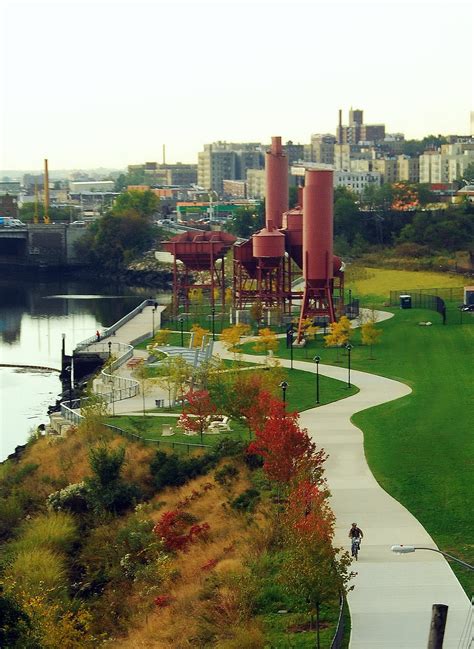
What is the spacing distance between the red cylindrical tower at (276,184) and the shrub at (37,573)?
229 ft

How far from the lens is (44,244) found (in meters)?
174

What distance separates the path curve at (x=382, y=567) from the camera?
3156cm

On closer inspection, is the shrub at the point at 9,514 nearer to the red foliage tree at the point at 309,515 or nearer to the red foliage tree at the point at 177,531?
the red foliage tree at the point at 177,531

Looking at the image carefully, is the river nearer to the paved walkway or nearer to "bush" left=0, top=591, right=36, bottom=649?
the paved walkway

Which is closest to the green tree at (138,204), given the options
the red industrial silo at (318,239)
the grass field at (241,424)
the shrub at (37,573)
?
the red industrial silo at (318,239)

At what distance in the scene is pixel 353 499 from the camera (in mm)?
43531

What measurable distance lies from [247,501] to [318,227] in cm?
4458

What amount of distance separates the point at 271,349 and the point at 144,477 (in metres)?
27.1

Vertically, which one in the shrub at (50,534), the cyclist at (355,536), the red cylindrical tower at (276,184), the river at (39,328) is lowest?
the river at (39,328)

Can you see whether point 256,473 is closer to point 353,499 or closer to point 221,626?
point 353,499

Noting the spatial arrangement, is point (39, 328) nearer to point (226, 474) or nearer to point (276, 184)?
point (276, 184)

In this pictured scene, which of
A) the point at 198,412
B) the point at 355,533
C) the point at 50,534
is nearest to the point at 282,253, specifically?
the point at 198,412

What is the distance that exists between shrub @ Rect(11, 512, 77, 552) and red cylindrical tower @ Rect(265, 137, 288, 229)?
6528 cm

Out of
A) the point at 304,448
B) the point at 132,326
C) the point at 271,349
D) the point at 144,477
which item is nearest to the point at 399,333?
the point at 271,349
